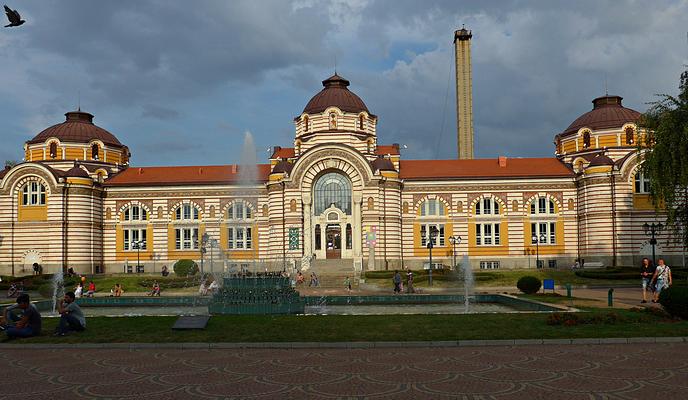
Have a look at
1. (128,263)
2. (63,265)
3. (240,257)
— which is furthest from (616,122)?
(63,265)

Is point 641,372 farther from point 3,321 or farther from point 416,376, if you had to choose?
point 3,321

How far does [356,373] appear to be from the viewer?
13.1 m

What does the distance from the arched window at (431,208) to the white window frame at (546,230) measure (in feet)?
26.4

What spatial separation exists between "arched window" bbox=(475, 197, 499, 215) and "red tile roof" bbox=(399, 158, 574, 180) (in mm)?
2153

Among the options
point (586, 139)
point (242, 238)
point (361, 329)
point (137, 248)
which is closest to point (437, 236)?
point (586, 139)

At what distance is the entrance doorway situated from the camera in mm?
58938

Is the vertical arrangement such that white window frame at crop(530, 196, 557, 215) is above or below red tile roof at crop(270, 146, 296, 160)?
below

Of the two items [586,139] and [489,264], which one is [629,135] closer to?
[586,139]

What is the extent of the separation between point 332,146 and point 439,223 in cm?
1209

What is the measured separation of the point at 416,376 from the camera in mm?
12672

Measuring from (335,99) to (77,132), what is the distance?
25701 mm

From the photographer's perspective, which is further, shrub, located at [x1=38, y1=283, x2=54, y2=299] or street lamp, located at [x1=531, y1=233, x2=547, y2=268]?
street lamp, located at [x1=531, y1=233, x2=547, y2=268]

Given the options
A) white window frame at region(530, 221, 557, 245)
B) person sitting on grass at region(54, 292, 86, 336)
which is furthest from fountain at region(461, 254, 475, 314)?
white window frame at region(530, 221, 557, 245)

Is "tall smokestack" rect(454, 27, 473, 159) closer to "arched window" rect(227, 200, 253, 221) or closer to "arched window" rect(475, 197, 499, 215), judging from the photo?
"arched window" rect(475, 197, 499, 215)
